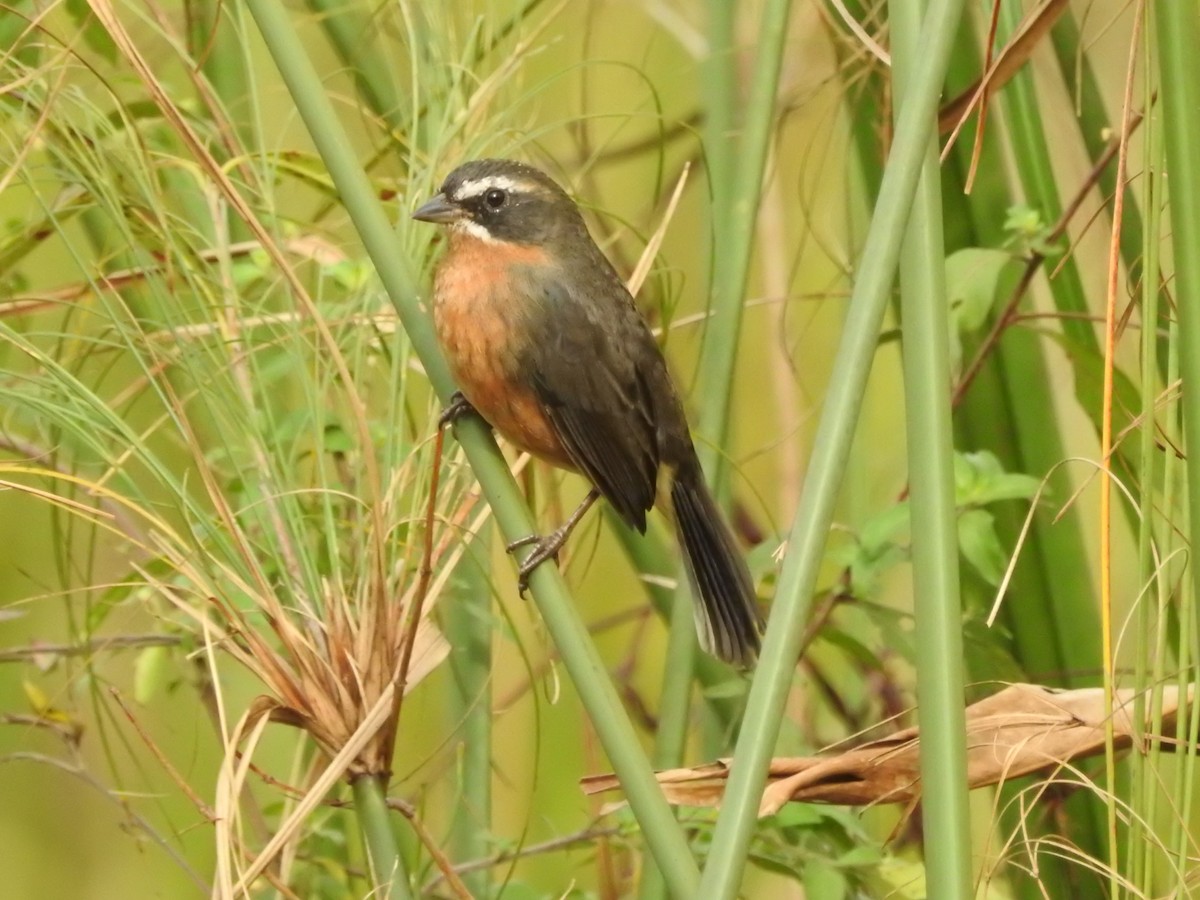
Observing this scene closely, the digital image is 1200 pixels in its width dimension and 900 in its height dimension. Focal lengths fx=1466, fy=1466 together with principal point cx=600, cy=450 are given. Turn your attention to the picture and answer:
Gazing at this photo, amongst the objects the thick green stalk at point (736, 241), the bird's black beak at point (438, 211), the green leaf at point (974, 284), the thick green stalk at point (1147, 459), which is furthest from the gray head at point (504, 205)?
the thick green stalk at point (1147, 459)

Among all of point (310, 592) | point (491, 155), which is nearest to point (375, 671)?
point (310, 592)

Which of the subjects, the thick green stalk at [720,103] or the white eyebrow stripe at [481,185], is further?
the white eyebrow stripe at [481,185]

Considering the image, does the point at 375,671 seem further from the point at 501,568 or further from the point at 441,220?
the point at 501,568

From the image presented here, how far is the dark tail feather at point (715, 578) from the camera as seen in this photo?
7.02ft

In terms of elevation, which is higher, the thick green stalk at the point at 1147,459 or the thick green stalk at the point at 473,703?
the thick green stalk at the point at 1147,459

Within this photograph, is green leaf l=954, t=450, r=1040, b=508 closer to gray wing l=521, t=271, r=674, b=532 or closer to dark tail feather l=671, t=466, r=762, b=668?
dark tail feather l=671, t=466, r=762, b=668

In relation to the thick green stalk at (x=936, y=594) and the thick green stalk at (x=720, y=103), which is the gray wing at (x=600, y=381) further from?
the thick green stalk at (x=936, y=594)

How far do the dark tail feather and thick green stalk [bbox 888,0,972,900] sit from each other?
3.21ft

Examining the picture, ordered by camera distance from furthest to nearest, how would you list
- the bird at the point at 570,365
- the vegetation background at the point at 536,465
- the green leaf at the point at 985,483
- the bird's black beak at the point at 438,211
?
1. the bird at the point at 570,365
2. the bird's black beak at the point at 438,211
3. the green leaf at the point at 985,483
4. the vegetation background at the point at 536,465

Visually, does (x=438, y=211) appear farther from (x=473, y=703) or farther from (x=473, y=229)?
(x=473, y=703)

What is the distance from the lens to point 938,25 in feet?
3.27

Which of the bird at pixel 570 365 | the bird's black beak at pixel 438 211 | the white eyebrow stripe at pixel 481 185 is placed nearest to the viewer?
the bird's black beak at pixel 438 211

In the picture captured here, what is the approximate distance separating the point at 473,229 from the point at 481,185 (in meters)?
0.19

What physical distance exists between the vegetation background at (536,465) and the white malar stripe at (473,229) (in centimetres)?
12
